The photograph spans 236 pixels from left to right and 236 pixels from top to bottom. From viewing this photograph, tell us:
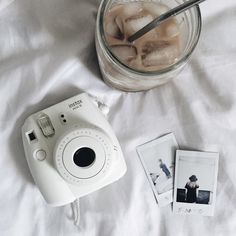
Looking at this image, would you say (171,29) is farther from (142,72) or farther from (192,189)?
(192,189)

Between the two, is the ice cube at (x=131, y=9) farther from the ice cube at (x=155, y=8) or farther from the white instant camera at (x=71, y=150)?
the white instant camera at (x=71, y=150)

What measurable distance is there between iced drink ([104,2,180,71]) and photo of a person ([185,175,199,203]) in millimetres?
221

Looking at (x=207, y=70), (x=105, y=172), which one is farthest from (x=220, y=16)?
(x=105, y=172)

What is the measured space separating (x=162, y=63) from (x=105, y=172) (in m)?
0.19

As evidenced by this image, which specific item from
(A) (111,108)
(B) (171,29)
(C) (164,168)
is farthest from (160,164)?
(B) (171,29)

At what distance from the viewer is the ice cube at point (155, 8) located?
0.71 meters

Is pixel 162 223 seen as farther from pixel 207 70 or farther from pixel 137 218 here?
pixel 207 70

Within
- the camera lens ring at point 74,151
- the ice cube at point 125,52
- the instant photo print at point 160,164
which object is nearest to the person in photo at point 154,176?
the instant photo print at point 160,164

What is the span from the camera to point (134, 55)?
2.25 feet

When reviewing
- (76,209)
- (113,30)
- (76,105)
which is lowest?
(76,209)

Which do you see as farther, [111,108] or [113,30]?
[111,108]

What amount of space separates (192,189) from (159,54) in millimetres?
256

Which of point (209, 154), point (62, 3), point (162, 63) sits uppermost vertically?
point (62, 3)

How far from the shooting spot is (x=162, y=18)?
25.4 inches
